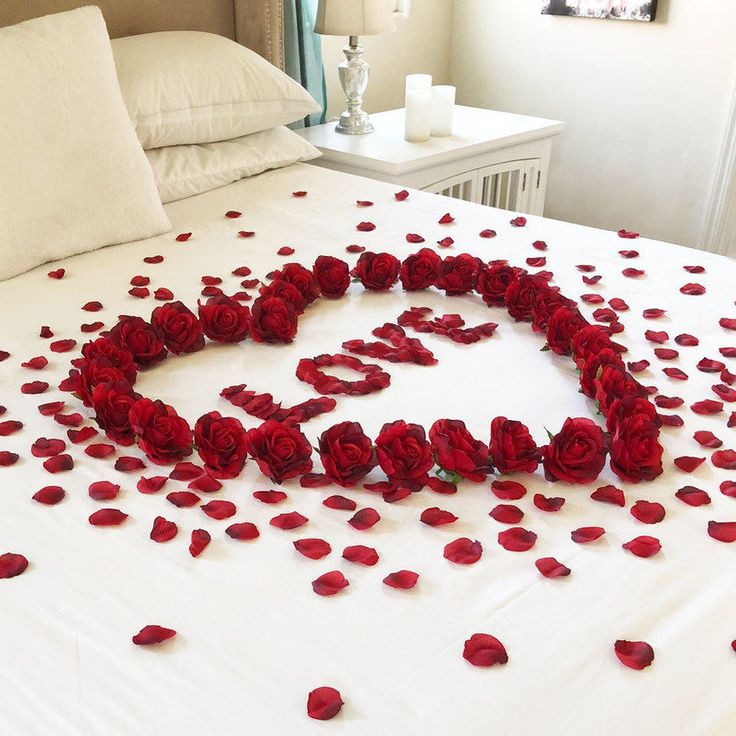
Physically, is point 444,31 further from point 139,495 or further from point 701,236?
point 139,495

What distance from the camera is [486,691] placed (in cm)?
71

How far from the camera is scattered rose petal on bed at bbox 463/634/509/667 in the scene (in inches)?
28.7

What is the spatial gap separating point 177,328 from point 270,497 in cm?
41

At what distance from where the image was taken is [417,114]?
8.21ft

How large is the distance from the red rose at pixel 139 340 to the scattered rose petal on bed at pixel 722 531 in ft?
2.52

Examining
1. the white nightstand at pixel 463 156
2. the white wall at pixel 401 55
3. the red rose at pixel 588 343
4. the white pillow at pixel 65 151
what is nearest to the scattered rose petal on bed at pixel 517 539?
the red rose at pixel 588 343

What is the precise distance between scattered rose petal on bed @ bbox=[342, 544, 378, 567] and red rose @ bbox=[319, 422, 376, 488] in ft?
0.38

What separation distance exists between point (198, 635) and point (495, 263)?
0.94 meters

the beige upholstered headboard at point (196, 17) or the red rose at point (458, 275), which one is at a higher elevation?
the beige upholstered headboard at point (196, 17)

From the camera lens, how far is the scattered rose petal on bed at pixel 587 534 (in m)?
0.89

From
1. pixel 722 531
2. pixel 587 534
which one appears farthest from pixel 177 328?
pixel 722 531

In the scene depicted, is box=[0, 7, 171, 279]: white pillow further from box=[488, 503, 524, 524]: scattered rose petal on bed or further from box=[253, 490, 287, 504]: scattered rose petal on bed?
box=[488, 503, 524, 524]: scattered rose petal on bed

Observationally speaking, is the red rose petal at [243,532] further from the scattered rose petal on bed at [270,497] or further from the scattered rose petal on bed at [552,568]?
the scattered rose petal on bed at [552,568]

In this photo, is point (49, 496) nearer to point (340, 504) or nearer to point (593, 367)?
point (340, 504)
